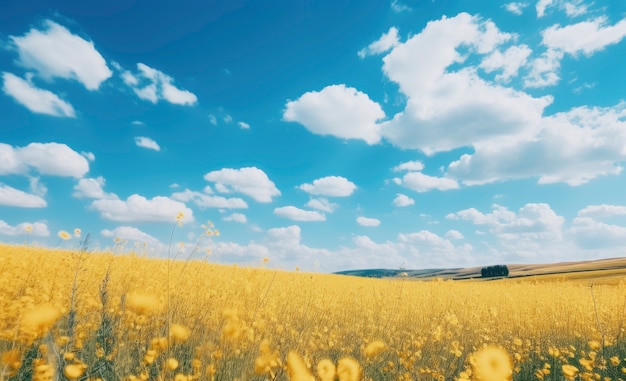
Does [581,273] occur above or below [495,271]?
above

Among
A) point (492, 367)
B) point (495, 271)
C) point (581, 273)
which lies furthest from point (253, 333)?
point (495, 271)

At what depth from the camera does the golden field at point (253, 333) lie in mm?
2266

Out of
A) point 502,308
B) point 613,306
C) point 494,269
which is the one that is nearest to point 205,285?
point 502,308

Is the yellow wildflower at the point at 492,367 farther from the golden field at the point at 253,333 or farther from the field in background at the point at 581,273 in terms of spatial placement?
the field in background at the point at 581,273

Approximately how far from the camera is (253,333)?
4.09 m

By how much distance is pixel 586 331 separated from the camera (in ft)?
26.3

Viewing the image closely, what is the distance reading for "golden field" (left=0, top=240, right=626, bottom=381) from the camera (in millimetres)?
2266

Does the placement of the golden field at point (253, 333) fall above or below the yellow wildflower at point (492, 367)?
below

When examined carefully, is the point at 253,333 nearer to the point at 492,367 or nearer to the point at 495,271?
the point at 492,367

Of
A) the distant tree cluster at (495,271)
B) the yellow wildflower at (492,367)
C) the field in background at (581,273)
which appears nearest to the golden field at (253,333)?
the yellow wildflower at (492,367)

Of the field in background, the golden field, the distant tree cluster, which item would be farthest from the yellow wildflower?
the distant tree cluster

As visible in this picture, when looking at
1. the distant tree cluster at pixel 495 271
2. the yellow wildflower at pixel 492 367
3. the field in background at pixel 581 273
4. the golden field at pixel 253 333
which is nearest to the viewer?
the yellow wildflower at pixel 492 367

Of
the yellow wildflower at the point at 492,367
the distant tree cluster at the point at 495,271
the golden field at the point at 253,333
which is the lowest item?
the distant tree cluster at the point at 495,271

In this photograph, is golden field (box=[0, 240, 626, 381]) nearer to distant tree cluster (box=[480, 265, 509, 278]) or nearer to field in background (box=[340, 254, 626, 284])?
field in background (box=[340, 254, 626, 284])
